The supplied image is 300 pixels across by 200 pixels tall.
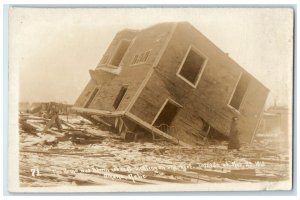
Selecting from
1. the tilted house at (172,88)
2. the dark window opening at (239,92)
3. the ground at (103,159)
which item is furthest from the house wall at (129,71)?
the dark window opening at (239,92)

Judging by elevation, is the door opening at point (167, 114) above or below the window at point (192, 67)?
below

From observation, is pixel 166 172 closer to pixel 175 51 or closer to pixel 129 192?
pixel 129 192

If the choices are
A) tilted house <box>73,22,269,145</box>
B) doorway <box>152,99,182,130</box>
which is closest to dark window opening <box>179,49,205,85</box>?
tilted house <box>73,22,269,145</box>

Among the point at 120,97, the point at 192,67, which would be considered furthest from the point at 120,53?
the point at 192,67

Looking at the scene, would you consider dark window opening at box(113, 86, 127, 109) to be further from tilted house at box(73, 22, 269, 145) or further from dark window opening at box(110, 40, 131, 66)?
dark window opening at box(110, 40, 131, 66)

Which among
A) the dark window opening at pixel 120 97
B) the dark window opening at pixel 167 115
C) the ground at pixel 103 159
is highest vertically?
the dark window opening at pixel 120 97

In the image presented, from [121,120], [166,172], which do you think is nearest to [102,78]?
[121,120]

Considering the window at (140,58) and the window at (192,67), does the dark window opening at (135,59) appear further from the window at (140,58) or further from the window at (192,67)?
the window at (192,67)
